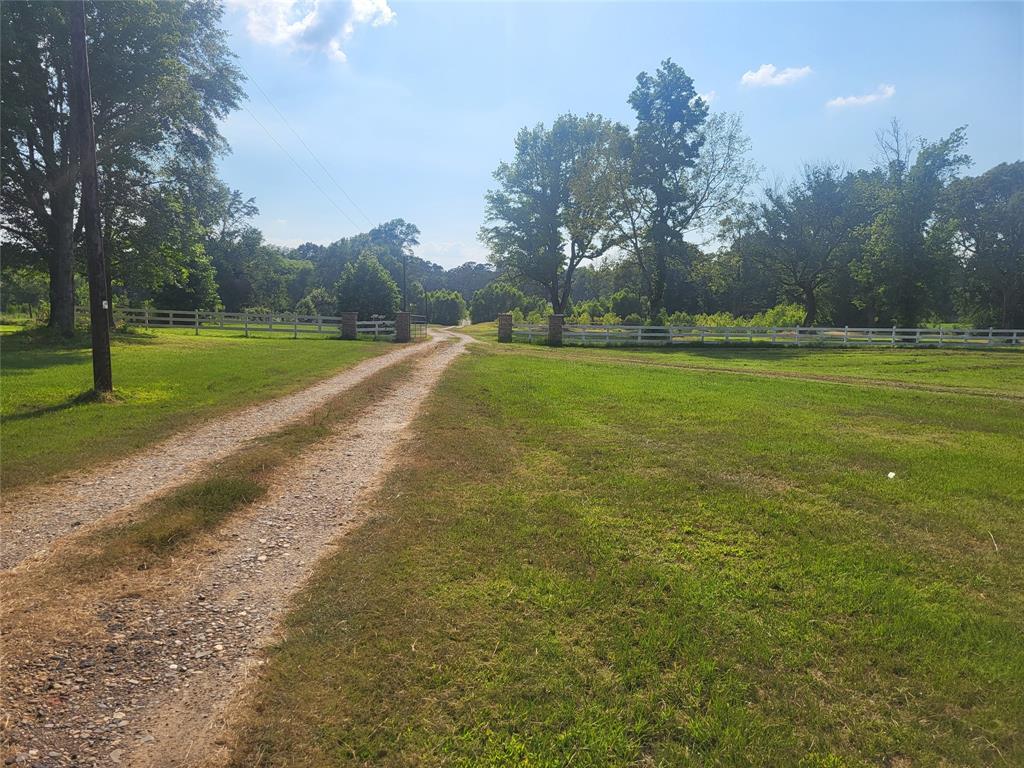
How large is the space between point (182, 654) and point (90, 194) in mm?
9948

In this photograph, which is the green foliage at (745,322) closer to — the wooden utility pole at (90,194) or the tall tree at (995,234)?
the tall tree at (995,234)

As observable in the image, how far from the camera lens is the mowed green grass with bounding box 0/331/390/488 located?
649 cm

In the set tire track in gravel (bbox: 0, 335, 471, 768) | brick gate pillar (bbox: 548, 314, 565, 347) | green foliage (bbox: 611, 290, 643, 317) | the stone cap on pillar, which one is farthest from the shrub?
tire track in gravel (bbox: 0, 335, 471, 768)

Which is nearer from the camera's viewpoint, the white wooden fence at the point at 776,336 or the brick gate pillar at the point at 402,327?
the brick gate pillar at the point at 402,327

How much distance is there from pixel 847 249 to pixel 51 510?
54.3 metres

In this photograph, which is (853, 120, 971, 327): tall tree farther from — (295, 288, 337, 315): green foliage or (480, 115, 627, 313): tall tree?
(295, 288, 337, 315): green foliage

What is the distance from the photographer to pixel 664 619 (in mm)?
3188

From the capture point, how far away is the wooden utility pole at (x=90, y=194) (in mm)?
9289

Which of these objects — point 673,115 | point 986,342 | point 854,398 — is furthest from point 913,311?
point 854,398

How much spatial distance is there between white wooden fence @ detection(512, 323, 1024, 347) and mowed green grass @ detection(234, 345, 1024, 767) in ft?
79.5

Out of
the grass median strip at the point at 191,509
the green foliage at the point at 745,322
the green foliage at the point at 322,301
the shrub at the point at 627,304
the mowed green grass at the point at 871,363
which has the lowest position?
the grass median strip at the point at 191,509

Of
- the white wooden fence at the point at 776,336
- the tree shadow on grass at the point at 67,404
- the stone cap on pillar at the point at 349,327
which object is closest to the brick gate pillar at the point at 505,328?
the white wooden fence at the point at 776,336

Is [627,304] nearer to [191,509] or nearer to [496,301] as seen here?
[496,301]

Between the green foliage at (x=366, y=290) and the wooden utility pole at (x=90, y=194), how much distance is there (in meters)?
45.0
